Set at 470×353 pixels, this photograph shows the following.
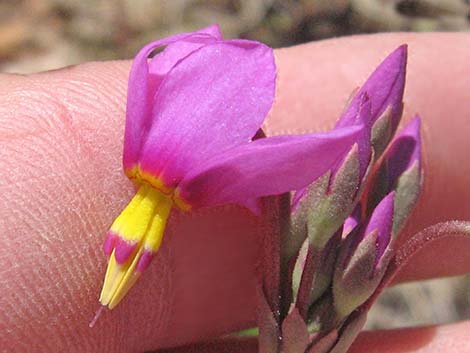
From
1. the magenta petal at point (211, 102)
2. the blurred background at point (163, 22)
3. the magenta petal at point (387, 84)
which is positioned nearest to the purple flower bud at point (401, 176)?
the magenta petal at point (387, 84)

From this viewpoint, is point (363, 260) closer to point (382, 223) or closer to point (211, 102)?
point (382, 223)

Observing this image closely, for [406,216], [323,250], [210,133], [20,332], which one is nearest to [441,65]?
[406,216]

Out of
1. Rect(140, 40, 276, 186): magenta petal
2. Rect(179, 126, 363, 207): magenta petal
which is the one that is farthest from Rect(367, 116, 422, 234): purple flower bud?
Rect(140, 40, 276, 186): magenta petal

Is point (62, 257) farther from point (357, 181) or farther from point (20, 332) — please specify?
point (357, 181)

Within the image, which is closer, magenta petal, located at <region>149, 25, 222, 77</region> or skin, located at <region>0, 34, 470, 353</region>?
magenta petal, located at <region>149, 25, 222, 77</region>

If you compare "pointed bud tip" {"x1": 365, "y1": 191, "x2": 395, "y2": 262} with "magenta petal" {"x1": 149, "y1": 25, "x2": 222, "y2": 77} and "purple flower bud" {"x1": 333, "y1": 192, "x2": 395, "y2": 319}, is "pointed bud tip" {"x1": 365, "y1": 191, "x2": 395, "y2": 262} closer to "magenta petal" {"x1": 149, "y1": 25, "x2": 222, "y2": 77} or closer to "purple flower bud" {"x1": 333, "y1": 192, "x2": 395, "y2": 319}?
"purple flower bud" {"x1": 333, "y1": 192, "x2": 395, "y2": 319}

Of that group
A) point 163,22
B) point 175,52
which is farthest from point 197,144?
point 163,22

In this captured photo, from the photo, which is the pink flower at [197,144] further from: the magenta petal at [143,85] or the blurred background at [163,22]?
the blurred background at [163,22]
